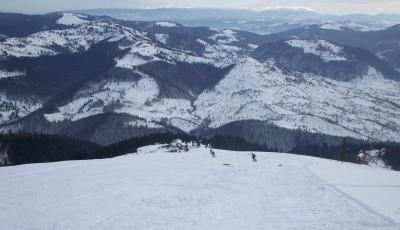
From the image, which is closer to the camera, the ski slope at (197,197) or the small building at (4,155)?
the ski slope at (197,197)

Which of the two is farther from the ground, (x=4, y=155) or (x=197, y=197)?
(x=197, y=197)

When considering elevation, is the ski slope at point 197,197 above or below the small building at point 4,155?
above

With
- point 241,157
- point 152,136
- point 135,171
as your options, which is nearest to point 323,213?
point 135,171

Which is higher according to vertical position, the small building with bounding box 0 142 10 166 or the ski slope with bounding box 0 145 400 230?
the ski slope with bounding box 0 145 400 230

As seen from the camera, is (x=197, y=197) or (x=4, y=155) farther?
(x=4, y=155)

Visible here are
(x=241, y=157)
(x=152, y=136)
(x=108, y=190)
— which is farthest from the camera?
(x=152, y=136)

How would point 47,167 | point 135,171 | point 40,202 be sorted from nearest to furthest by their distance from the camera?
point 40,202 < point 135,171 < point 47,167

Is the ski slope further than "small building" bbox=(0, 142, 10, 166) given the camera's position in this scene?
No

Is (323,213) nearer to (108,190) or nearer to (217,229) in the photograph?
(217,229)
